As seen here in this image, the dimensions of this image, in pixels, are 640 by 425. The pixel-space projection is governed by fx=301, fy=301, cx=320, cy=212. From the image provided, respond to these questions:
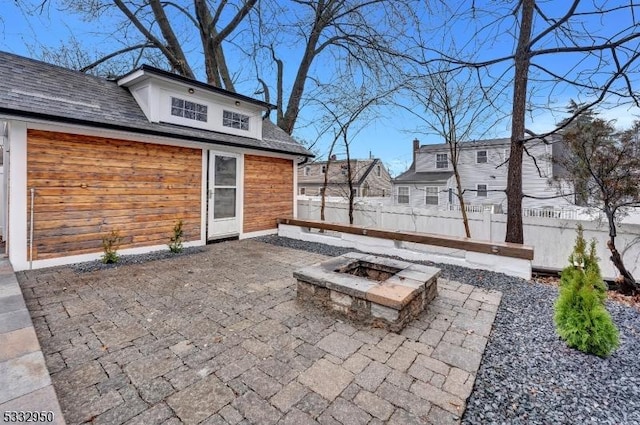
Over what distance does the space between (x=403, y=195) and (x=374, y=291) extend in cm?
1668

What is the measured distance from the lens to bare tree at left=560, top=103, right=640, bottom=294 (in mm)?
4730

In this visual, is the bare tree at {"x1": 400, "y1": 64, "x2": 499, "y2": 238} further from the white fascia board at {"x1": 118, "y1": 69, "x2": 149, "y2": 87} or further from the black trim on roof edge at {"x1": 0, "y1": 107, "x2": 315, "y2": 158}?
the white fascia board at {"x1": 118, "y1": 69, "x2": 149, "y2": 87}

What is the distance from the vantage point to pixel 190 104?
22.7 feet

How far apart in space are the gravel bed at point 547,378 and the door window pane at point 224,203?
6.12 m

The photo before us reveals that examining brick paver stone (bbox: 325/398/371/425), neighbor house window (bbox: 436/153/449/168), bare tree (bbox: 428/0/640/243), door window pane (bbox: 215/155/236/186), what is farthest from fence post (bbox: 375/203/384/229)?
neighbor house window (bbox: 436/153/449/168)

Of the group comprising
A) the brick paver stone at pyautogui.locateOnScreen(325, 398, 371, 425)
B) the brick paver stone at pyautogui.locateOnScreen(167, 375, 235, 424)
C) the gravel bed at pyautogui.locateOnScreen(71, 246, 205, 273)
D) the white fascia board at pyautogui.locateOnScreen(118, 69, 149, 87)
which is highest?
the white fascia board at pyautogui.locateOnScreen(118, 69, 149, 87)

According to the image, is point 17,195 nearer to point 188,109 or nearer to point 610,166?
point 188,109

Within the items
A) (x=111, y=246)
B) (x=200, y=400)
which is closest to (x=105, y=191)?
(x=111, y=246)

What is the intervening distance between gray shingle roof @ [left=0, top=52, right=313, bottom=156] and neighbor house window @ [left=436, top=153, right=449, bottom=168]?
14.7m

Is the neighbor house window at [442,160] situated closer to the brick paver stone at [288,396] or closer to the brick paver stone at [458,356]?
the brick paver stone at [458,356]

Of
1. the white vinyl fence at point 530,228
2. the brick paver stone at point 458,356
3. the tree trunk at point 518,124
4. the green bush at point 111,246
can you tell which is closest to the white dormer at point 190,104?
the green bush at point 111,246

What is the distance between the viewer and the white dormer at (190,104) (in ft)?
20.5

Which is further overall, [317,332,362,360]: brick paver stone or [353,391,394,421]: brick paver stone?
[317,332,362,360]: brick paver stone

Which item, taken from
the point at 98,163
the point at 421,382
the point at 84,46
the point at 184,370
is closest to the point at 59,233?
the point at 98,163
